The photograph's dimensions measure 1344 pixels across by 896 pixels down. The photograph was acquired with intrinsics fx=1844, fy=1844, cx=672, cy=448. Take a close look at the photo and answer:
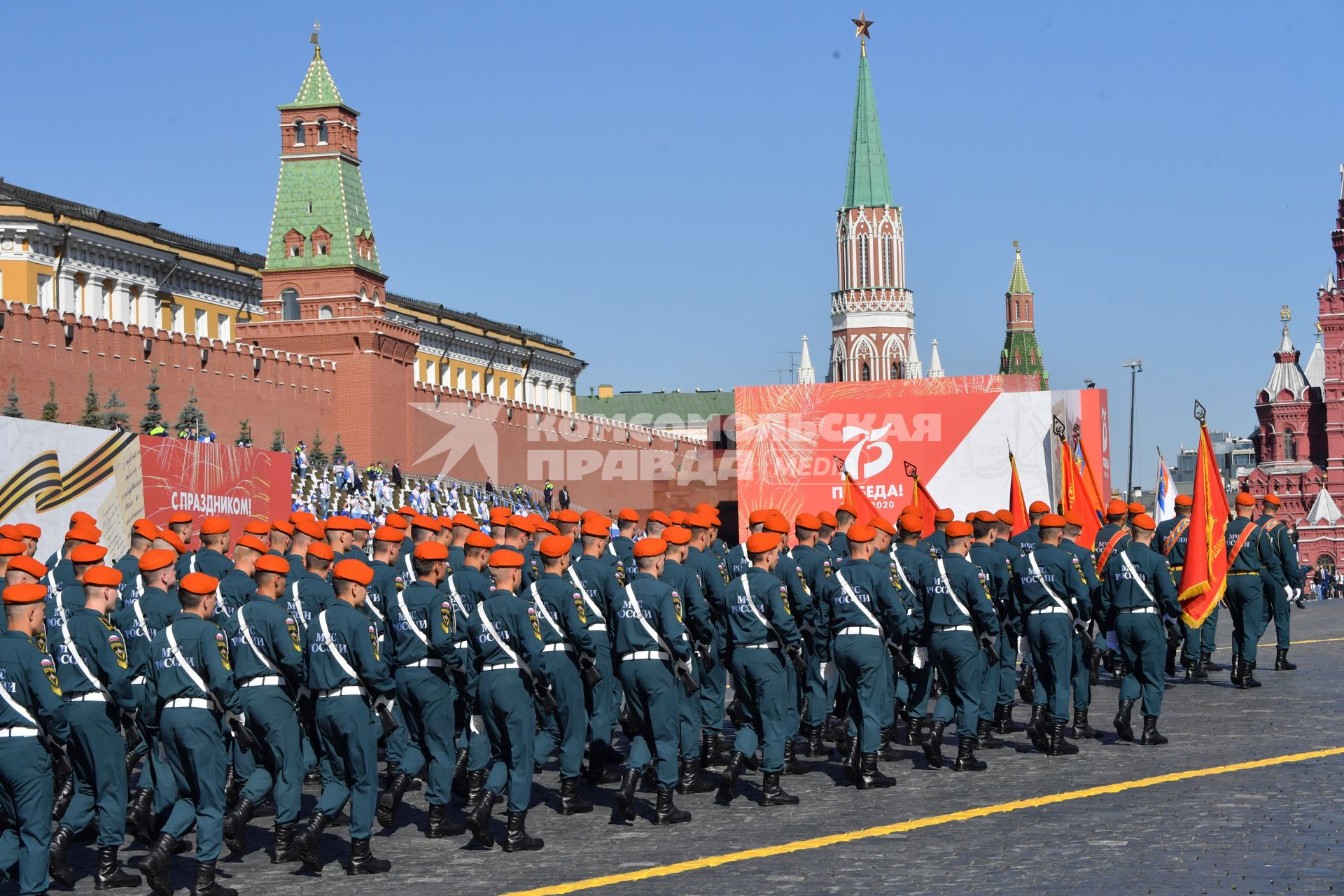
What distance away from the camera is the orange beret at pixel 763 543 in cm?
1181

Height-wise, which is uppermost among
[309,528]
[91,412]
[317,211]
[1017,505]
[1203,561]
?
[317,211]

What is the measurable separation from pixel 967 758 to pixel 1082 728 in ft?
6.14

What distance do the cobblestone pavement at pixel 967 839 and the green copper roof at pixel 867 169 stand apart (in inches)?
4783

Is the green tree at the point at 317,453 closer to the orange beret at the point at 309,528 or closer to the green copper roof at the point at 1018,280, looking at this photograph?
the orange beret at the point at 309,528

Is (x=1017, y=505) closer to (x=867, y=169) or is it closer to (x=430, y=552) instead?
(x=430, y=552)

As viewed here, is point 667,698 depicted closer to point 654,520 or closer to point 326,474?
point 654,520

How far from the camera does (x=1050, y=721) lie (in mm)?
13328

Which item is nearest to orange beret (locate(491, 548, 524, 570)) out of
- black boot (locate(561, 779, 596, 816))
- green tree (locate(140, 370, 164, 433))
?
black boot (locate(561, 779, 596, 816))

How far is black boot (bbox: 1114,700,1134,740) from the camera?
1369 centimetres

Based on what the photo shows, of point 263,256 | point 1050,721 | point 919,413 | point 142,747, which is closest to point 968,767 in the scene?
point 1050,721

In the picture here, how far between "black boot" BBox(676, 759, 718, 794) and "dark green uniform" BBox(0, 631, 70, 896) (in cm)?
401

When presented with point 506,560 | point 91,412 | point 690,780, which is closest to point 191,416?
point 91,412

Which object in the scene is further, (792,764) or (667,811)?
(792,764)

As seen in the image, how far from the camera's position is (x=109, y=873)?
31.9 feet
